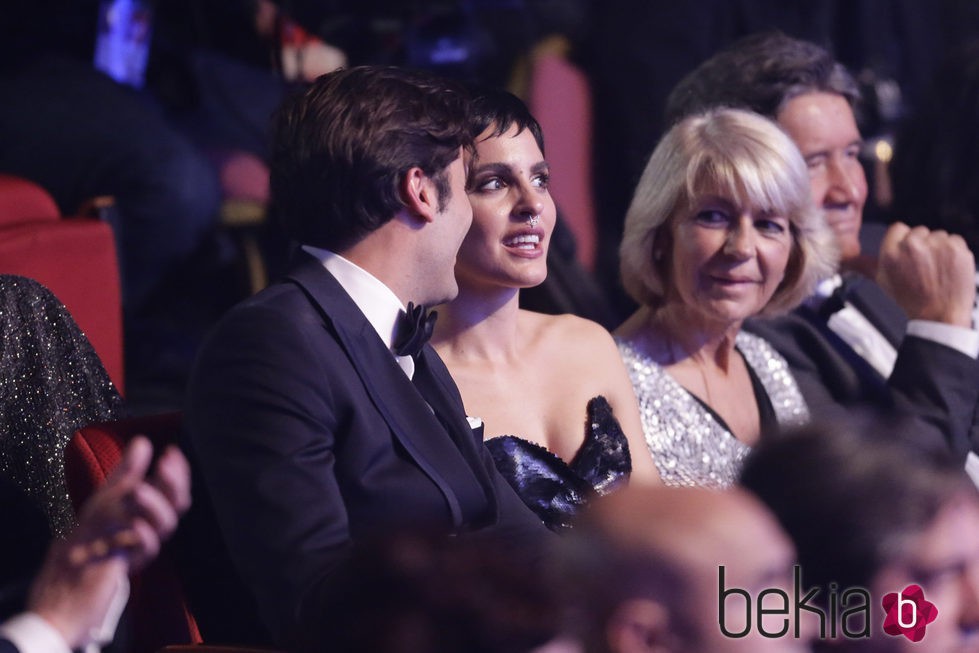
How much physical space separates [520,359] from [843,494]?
128 cm

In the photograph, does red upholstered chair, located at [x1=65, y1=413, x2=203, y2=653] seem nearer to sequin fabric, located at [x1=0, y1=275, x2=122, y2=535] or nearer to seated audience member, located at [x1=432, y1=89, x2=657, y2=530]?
sequin fabric, located at [x1=0, y1=275, x2=122, y2=535]

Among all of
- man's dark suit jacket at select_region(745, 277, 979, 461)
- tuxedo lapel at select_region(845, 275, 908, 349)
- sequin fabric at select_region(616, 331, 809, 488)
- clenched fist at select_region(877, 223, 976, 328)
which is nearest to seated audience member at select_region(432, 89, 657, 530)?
sequin fabric at select_region(616, 331, 809, 488)

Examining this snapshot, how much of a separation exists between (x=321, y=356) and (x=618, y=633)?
790mm

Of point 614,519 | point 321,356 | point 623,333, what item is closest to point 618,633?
point 614,519

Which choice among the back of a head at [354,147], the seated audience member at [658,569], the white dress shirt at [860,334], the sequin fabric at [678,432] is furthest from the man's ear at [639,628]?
the white dress shirt at [860,334]

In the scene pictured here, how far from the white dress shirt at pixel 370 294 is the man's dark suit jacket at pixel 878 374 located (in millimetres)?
1006

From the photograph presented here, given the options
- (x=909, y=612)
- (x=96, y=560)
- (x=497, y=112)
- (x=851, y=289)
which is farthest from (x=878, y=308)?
(x=96, y=560)

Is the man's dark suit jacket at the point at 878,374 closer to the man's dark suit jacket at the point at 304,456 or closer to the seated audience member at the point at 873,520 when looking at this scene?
the man's dark suit jacket at the point at 304,456

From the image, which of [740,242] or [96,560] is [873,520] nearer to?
[96,560]

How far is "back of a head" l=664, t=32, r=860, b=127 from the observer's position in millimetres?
3020

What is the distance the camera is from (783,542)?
1.05 metres

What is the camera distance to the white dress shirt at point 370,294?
1.83 meters

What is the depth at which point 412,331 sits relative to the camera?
1848 mm

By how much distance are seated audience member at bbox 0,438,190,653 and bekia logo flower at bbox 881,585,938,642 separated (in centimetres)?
61
